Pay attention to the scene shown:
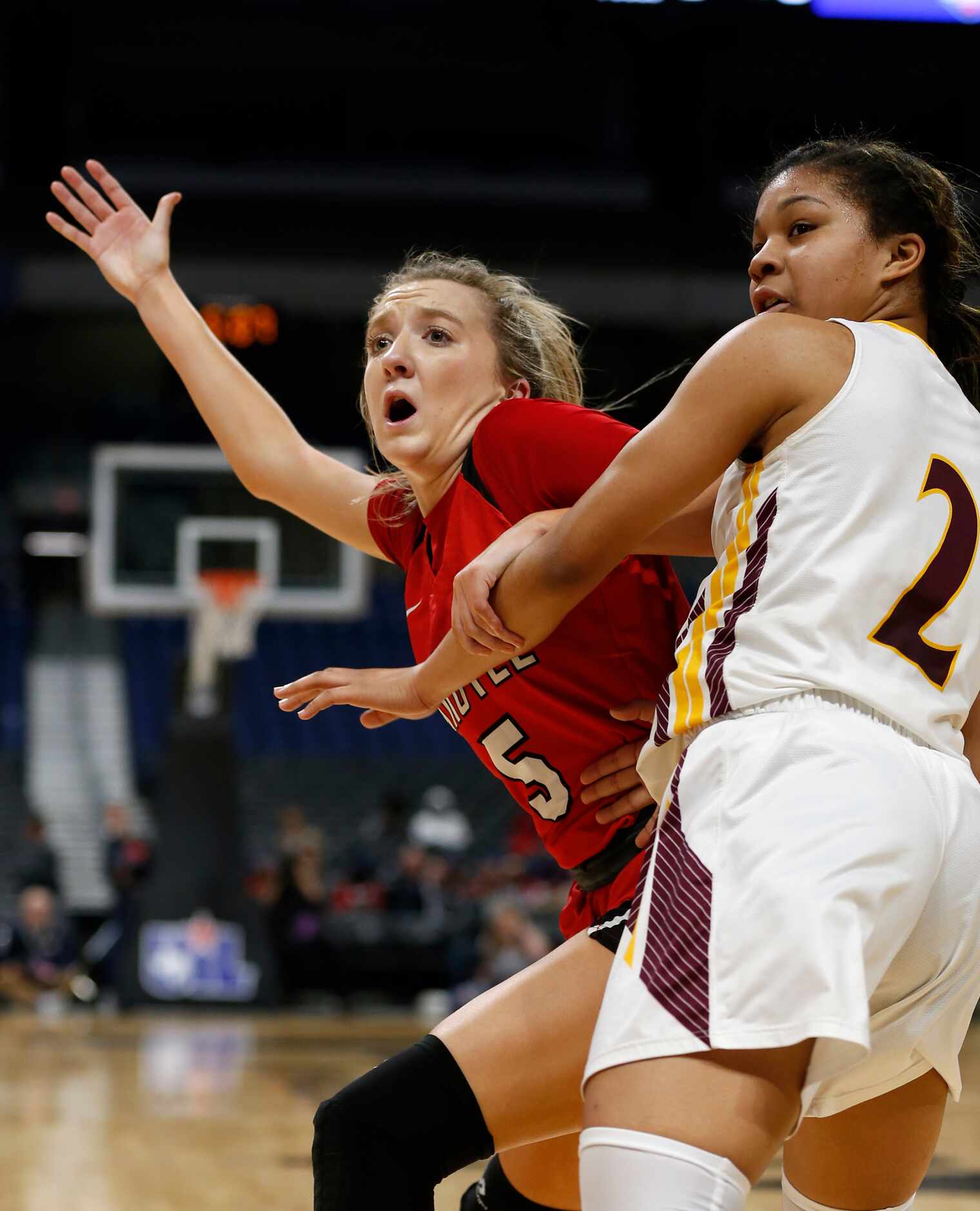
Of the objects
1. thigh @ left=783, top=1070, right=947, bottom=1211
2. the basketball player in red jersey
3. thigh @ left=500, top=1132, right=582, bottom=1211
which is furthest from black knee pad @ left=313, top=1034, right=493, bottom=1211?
thigh @ left=783, top=1070, right=947, bottom=1211

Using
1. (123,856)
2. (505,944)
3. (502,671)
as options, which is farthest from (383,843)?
(502,671)

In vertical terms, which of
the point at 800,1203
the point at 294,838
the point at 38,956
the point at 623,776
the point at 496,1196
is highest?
the point at 623,776

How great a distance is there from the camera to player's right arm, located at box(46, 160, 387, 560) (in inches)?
119

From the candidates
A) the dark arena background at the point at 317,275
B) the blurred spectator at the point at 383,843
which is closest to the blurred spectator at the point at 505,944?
the dark arena background at the point at 317,275

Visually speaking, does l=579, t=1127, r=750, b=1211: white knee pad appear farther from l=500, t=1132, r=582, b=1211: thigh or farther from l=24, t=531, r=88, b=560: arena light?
l=24, t=531, r=88, b=560: arena light

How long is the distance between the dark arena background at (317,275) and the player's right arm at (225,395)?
4894 mm

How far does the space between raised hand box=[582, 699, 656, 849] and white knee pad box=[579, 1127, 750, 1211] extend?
70cm

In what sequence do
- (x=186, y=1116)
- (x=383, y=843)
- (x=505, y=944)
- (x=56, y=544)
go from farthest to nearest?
(x=56, y=544) → (x=383, y=843) → (x=505, y=944) → (x=186, y=1116)

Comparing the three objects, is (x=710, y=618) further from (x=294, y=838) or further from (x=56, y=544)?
(x=56, y=544)

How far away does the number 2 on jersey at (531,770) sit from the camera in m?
2.52

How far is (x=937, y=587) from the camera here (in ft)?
6.19

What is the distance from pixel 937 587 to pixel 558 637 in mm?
717

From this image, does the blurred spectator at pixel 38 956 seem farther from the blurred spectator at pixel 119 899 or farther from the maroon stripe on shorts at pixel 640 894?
the maroon stripe on shorts at pixel 640 894

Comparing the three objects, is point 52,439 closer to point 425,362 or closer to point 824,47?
point 824,47
